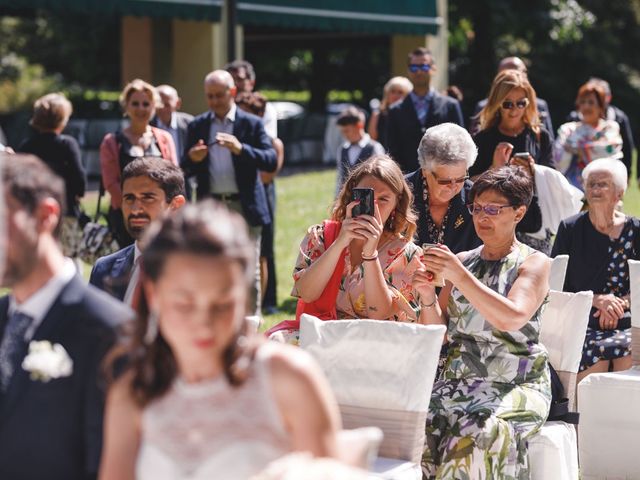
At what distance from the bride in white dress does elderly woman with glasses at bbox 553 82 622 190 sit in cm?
740

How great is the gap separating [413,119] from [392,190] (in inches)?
151

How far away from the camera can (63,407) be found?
9.29 ft

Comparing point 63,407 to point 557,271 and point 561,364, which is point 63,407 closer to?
point 561,364

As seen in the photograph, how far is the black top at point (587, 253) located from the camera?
248 inches

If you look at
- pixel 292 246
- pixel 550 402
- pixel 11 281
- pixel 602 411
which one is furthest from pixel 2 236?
pixel 292 246

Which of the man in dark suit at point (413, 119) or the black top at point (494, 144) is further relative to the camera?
the man in dark suit at point (413, 119)

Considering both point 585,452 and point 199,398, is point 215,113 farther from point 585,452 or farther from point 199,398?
point 199,398

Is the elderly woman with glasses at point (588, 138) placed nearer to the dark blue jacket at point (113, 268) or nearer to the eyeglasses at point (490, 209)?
the eyeglasses at point (490, 209)

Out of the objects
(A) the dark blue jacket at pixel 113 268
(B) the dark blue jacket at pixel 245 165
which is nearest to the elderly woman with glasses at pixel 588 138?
(B) the dark blue jacket at pixel 245 165

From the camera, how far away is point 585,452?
18.2 feet

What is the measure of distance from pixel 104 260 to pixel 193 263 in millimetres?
2016

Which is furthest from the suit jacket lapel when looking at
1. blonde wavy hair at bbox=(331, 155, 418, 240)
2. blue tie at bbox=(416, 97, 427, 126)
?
blue tie at bbox=(416, 97, 427, 126)

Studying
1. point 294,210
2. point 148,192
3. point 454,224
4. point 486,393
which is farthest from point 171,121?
point 294,210

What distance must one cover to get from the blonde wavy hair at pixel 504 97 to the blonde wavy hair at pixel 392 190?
7.37ft
